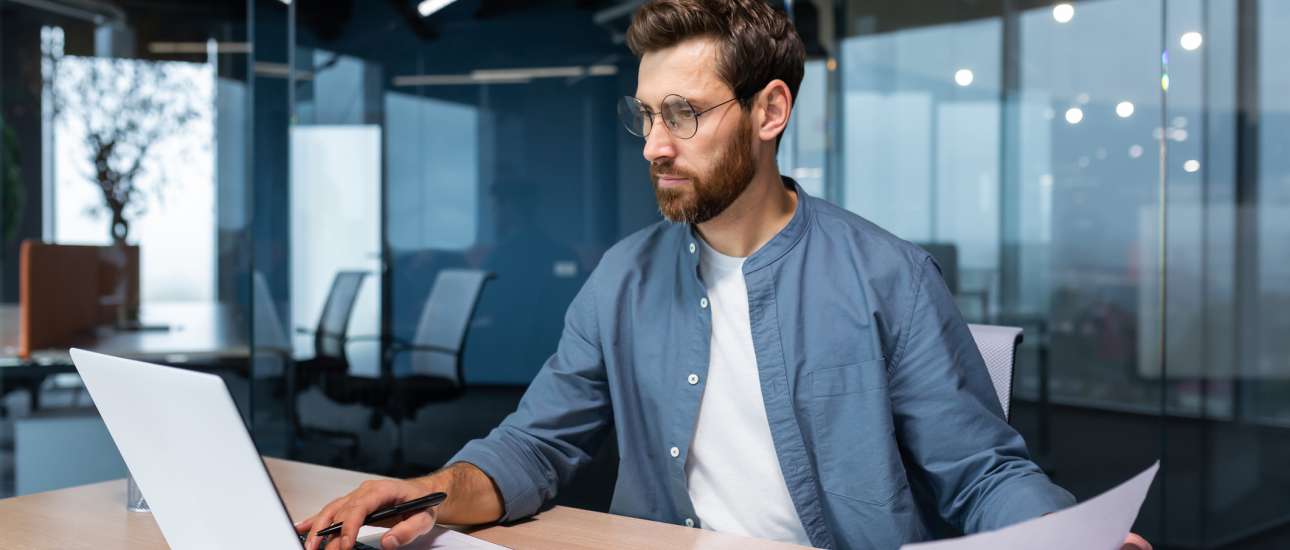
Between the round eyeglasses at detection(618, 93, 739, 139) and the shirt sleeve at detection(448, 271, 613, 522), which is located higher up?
the round eyeglasses at detection(618, 93, 739, 139)

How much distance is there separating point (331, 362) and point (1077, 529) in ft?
12.0

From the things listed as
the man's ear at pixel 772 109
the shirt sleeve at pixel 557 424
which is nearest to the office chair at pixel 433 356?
the shirt sleeve at pixel 557 424

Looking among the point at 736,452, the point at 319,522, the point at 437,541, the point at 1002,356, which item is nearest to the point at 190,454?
the point at 319,522

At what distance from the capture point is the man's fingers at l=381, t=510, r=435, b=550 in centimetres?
109

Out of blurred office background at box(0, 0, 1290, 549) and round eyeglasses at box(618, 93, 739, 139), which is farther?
blurred office background at box(0, 0, 1290, 549)

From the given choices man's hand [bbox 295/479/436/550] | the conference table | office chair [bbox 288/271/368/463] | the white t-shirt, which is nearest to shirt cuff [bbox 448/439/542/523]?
man's hand [bbox 295/479/436/550]

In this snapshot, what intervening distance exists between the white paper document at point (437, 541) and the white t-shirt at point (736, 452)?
15.6 inches

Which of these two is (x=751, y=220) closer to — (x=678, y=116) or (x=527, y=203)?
(x=678, y=116)

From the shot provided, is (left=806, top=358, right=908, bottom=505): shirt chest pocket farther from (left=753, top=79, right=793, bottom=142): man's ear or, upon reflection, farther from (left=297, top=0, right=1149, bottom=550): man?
(left=753, top=79, right=793, bottom=142): man's ear

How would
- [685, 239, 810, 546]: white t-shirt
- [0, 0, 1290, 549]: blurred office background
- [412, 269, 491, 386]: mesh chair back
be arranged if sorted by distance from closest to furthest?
1. [685, 239, 810, 546]: white t-shirt
2. [0, 0, 1290, 549]: blurred office background
3. [412, 269, 491, 386]: mesh chair back

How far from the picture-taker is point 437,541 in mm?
1167

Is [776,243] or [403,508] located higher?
[776,243]

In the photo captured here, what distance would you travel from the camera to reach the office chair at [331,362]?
407cm

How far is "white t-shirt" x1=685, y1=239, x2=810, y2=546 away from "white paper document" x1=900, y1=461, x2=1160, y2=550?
57 centimetres
